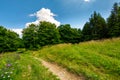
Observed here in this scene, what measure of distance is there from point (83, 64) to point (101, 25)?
4422 cm

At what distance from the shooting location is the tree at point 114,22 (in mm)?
51487

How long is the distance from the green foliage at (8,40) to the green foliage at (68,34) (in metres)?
13.3

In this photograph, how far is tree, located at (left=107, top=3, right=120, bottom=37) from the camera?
51.5 m

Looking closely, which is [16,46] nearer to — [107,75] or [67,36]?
[67,36]

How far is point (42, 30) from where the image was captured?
57.6 metres

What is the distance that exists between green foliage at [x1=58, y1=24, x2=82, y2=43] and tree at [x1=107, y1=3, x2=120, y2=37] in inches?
501

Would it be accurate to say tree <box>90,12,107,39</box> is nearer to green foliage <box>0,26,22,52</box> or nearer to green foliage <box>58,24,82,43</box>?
green foliage <box>58,24,82,43</box>

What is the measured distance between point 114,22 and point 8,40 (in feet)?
94.8

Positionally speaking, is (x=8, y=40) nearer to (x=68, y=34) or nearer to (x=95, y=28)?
(x=68, y=34)

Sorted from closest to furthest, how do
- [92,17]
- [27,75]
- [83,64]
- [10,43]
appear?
1. [27,75]
2. [83,64]
3. [10,43]
4. [92,17]

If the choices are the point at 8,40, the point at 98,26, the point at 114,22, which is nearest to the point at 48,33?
the point at 8,40

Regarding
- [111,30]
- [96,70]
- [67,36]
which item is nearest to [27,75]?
[96,70]

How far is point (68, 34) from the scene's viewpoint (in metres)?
64.7

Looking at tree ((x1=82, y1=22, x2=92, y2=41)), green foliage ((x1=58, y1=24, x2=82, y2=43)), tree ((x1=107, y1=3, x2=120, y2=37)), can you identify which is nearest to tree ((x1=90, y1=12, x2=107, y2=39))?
tree ((x1=82, y1=22, x2=92, y2=41))
